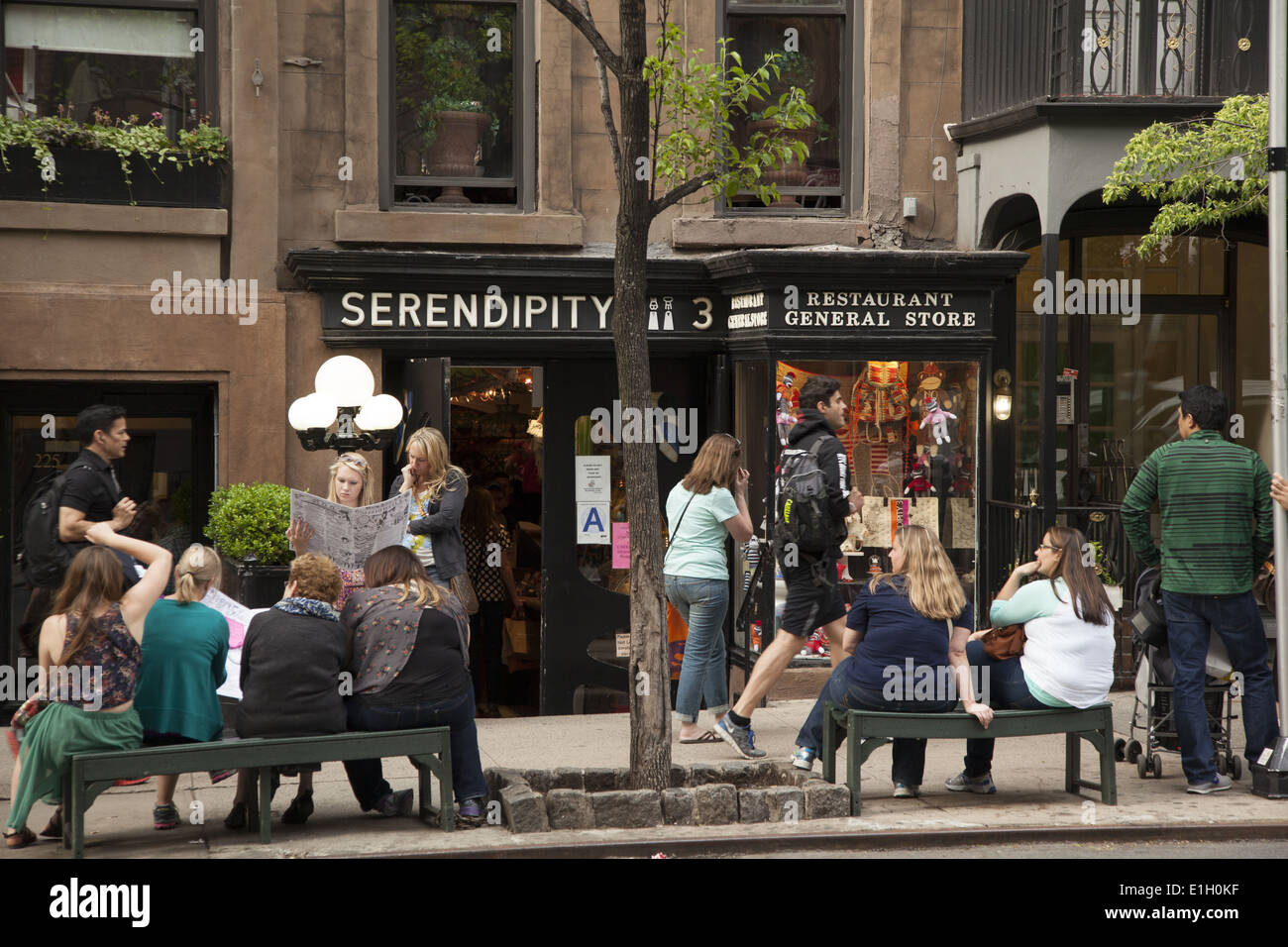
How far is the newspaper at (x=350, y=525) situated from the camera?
764 centimetres

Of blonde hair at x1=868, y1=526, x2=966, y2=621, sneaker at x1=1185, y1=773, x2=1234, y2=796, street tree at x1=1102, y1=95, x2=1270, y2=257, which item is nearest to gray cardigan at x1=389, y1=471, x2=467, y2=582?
blonde hair at x1=868, y1=526, x2=966, y2=621

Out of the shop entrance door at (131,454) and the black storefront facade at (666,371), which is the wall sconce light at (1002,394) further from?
the shop entrance door at (131,454)

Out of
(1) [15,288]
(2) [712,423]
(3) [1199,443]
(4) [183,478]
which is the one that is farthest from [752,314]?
(1) [15,288]

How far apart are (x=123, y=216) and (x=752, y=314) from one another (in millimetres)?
4417

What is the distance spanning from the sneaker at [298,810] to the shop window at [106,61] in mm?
5244

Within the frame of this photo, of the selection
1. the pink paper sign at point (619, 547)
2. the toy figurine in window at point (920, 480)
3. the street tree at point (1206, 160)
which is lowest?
the pink paper sign at point (619, 547)

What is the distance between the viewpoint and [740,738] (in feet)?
27.5

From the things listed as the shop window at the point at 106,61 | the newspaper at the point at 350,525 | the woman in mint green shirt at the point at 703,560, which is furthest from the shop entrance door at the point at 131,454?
the woman in mint green shirt at the point at 703,560

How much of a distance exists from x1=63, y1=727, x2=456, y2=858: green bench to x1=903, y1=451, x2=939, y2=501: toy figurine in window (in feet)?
16.2

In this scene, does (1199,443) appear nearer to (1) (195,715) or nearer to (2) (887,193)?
(2) (887,193)

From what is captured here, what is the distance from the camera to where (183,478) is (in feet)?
33.4

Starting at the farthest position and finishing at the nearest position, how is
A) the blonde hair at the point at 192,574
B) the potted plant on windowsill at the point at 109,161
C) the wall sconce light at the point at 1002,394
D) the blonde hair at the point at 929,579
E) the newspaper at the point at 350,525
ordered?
the wall sconce light at the point at 1002,394, the potted plant on windowsill at the point at 109,161, the newspaper at the point at 350,525, the blonde hair at the point at 929,579, the blonde hair at the point at 192,574

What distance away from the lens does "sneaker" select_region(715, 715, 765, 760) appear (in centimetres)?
837

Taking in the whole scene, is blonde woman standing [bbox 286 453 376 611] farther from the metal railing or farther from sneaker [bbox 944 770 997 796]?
the metal railing
